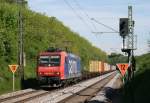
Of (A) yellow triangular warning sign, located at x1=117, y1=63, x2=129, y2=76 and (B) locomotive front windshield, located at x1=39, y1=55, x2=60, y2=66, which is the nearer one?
(A) yellow triangular warning sign, located at x1=117, y1=63, x2=129, y2=76

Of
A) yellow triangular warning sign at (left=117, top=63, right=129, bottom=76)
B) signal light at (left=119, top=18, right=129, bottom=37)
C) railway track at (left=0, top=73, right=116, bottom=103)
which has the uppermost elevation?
signal light at (left=119, top=18, right=129, bottom=37)

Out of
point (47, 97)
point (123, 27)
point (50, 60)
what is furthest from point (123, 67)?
point (50, 60)

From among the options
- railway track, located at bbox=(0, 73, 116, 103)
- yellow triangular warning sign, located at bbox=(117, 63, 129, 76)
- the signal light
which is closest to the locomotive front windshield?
railway track, located at bbox=(0, 73, 116, 103)

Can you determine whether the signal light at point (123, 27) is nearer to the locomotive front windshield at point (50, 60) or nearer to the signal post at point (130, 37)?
the signal post at point (130, 37)

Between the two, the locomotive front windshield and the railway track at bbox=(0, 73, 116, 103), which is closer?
the railway track at bbox=(0, 73, 116, 103)

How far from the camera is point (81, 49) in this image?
116750 mm

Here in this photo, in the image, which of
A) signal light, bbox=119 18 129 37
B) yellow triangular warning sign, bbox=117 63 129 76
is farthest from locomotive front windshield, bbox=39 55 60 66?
signal light, bbox=119 18 129 37

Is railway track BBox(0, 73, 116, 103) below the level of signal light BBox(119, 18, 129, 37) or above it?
below

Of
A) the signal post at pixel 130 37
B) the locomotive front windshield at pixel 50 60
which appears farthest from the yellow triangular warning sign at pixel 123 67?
the locomotive front windshield at pixel 50 60

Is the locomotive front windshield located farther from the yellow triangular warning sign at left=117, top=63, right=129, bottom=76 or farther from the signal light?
the signal light

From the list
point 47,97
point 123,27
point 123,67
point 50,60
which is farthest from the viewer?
point 50,60

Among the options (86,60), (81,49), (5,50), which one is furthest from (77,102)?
(81,49)

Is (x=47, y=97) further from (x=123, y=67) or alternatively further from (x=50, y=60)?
(x=50, y=60)

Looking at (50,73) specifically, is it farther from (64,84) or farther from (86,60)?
(86,60)
